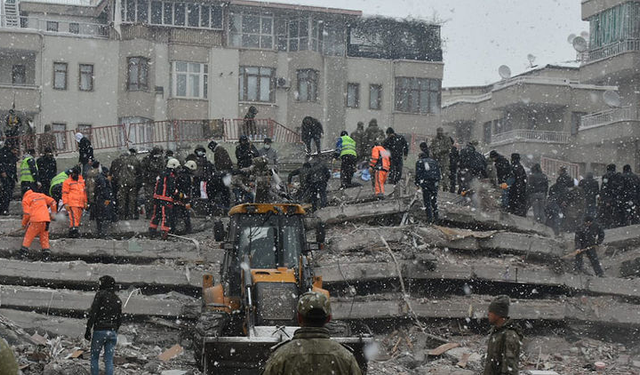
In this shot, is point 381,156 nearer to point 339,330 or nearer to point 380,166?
point 380,166

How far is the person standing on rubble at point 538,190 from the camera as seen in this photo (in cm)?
2236

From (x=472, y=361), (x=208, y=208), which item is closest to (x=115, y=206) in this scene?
(x=208, y=208)

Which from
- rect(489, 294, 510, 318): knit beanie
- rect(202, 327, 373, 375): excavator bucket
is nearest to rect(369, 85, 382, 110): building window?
rect(202, 327, 373, 375): excavator bucket

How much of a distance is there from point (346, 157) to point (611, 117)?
23883mm

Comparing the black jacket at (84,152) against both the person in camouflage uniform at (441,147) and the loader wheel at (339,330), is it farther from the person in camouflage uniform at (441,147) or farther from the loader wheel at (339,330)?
the loader wheel at (339,330)

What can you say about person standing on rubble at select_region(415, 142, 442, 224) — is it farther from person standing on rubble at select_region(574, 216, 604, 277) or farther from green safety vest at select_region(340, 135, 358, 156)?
person standing on rubble at select_region(574, 216, 604, 277)

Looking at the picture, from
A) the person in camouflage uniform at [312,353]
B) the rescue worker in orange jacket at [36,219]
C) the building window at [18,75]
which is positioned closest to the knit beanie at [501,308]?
the person in camouflage uniform at [312,353]

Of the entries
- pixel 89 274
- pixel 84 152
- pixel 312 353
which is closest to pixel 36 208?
pixel 89 274

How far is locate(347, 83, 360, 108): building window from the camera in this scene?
50.1 m

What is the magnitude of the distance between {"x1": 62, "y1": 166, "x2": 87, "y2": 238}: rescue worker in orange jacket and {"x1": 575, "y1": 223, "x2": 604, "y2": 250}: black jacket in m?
9.94

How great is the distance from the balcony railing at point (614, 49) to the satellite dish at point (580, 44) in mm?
1207

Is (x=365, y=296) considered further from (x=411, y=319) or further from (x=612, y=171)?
(x=612, y=171)

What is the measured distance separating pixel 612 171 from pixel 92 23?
113 ft

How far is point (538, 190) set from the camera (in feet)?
74.1
